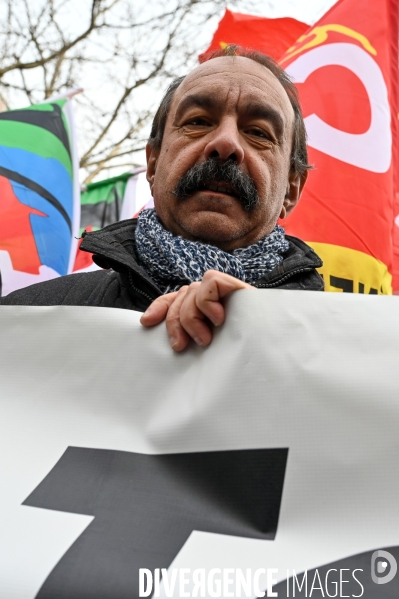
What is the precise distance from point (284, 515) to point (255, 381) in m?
0.20

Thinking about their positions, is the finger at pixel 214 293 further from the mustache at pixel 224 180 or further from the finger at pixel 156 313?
the mustache at pixel 224 180

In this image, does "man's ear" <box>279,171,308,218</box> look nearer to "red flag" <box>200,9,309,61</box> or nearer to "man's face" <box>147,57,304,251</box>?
"man's face" <box>147,57,304,251</box>

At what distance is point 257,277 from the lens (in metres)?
1.64

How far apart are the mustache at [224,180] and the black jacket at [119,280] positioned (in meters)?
0.20

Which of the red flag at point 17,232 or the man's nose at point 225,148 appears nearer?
the man's nose at point 225,148

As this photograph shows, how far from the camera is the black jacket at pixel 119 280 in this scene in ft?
5.31

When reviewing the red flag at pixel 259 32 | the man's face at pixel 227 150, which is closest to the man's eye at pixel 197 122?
the man's face at pixel 227 150

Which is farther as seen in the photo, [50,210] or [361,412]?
[50,210]

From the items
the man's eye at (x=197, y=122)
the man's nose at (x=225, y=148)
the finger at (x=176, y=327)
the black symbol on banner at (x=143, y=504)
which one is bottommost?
the black symbol on banner at (x=143, y=504)

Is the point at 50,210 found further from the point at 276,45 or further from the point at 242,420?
the point at 242,420

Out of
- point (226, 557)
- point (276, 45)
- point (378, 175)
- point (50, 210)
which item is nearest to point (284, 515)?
point (226, 557)

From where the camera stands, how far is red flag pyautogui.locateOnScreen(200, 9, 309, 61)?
3818 millimetres

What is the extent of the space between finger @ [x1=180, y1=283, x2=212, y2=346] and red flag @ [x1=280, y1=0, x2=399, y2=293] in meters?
1.36

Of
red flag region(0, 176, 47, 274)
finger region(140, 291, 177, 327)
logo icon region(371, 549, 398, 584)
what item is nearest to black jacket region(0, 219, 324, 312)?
finger region(140, 291, 177, 327)
